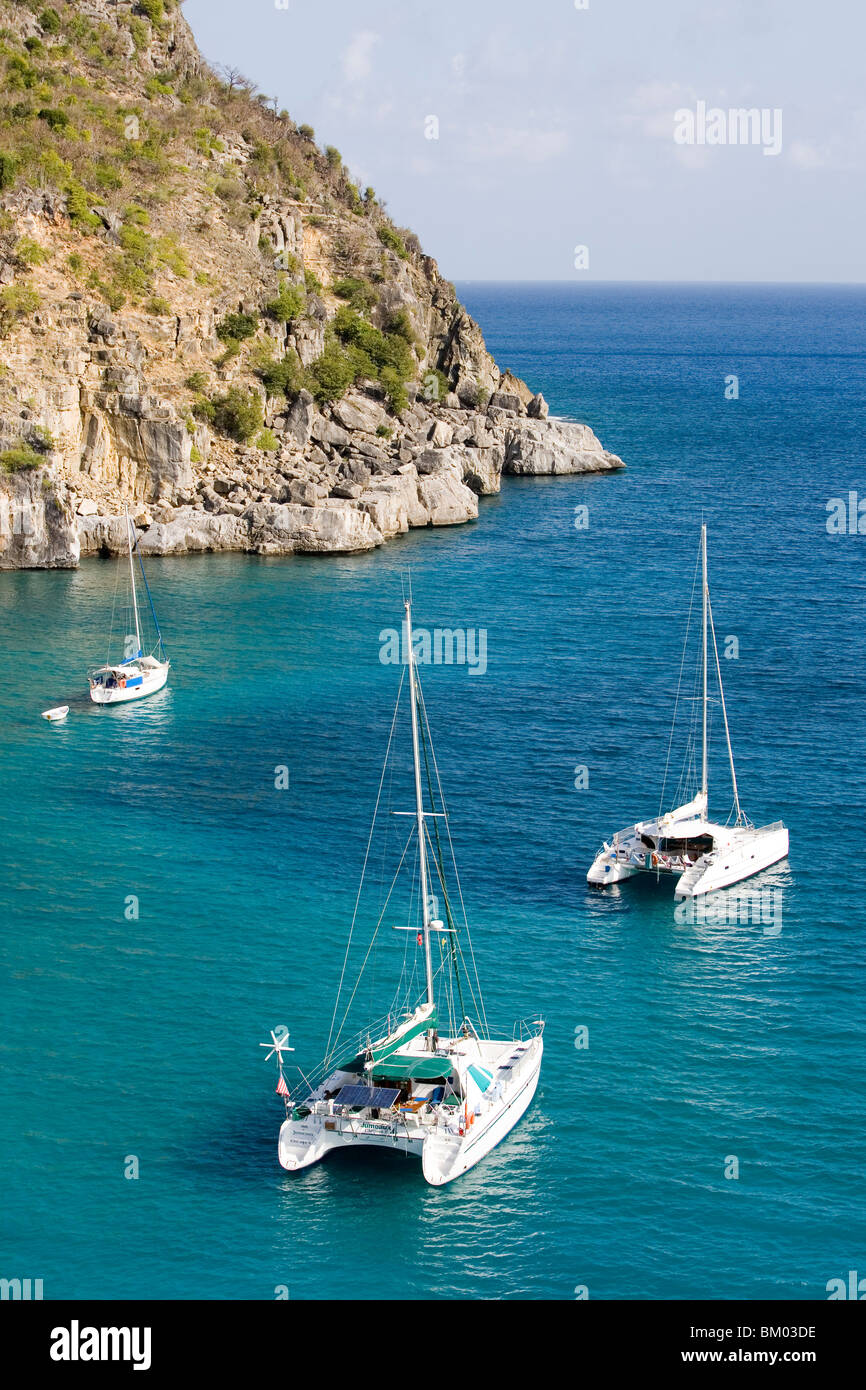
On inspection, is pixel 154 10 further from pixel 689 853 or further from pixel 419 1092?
pixel 419 1092

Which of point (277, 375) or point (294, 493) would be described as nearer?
point (294, 493)

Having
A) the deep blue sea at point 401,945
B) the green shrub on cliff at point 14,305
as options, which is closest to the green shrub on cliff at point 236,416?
the green shrub on cliff at point 14,305

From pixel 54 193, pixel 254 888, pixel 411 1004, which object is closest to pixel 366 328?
pixel 54 193

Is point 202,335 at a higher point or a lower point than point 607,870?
higher

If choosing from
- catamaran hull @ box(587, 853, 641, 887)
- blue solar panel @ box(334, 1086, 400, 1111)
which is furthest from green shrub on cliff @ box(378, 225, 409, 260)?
blue solar panel @ box(334, 1086, 400, 1111)

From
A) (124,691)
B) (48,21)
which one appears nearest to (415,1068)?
(124,691)

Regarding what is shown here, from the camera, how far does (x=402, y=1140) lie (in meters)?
40.2

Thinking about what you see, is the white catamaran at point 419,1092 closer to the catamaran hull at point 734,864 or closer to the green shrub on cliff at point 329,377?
the catamaran hull at point 734,864

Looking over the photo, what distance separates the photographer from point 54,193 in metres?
119

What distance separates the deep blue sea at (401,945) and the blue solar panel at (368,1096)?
167 cm

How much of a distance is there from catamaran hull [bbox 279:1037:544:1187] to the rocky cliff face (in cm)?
6868

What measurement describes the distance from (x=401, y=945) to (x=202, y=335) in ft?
259

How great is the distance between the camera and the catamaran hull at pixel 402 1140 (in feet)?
130
